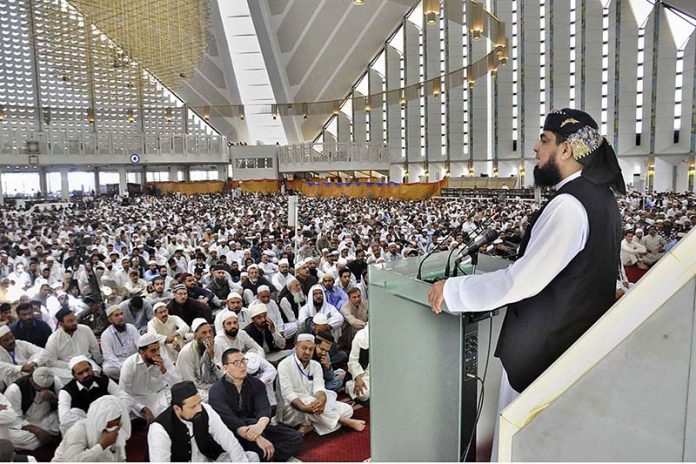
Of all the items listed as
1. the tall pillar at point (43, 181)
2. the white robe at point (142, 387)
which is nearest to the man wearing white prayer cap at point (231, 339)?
the white robe at point (142, 387)

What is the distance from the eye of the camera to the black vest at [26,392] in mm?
3127

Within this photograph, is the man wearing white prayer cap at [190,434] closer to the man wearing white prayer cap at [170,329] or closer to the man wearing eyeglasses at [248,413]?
the man wearing eyeglasses at [248,413]

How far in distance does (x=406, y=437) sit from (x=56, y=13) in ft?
40.7

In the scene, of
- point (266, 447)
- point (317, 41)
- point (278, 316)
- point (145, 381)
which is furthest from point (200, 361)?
point (317, 41)

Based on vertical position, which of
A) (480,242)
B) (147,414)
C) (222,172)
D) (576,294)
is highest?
(222,172)

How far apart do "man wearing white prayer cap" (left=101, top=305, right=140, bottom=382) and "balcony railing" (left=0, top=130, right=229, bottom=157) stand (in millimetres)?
21938

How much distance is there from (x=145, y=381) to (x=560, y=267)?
299 cm

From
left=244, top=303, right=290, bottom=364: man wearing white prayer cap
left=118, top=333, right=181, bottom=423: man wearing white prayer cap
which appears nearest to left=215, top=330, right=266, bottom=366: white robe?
left=244, top=303, right=290, bottom=364: man wearing white prayer cap

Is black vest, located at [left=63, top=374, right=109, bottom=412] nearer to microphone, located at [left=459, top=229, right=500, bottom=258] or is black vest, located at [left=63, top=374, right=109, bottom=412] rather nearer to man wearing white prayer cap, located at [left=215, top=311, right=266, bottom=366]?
man wearing white prayer cap, located at [left=215, top=311, right=266, bottom=366]

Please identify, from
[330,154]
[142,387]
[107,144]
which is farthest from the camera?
[330,154]

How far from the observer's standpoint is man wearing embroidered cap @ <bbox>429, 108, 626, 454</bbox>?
1.17m

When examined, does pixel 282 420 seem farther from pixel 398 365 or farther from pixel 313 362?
pixel 398 365

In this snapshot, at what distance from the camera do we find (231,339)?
370cm

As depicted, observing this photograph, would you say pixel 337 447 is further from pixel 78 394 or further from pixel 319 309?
pixel 319 309
